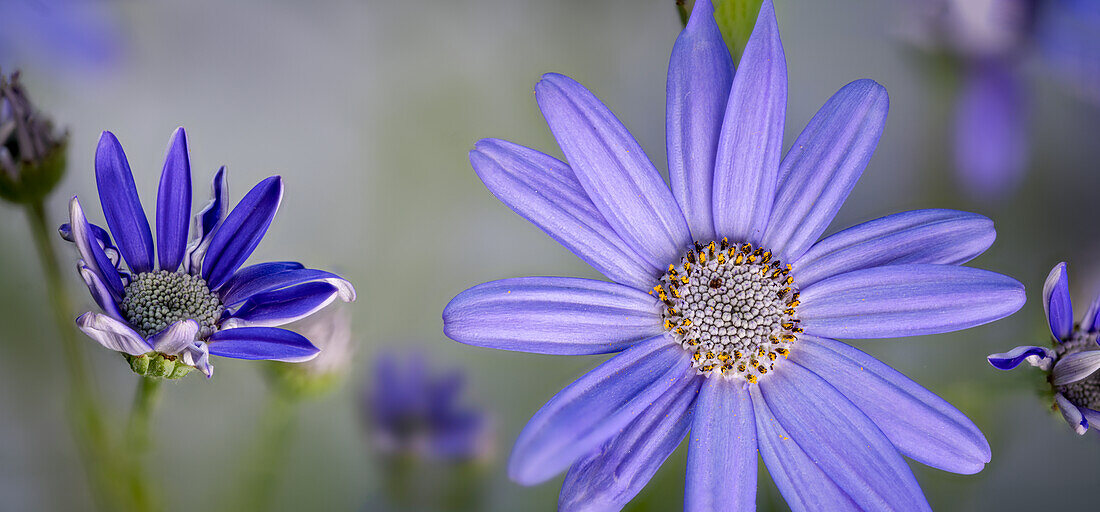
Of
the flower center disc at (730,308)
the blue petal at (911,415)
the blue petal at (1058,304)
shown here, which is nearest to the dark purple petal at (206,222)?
the flower center disc at (730,308)

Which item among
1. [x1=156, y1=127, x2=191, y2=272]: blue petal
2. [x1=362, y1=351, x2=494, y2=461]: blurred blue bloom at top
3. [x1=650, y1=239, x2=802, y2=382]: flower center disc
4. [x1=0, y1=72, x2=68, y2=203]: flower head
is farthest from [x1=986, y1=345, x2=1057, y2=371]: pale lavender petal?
[x1=0, y1=72, x2=68, y2=203]: flower head

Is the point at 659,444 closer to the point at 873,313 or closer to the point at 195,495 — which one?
the point at 873,313

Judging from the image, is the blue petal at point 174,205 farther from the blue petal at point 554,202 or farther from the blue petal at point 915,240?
the blue petal at point 915,240

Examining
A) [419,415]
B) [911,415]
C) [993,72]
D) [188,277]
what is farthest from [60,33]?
[993,72]

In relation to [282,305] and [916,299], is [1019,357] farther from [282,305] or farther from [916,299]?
[282,305]

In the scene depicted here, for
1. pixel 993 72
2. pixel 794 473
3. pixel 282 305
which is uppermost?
pixel 993 72

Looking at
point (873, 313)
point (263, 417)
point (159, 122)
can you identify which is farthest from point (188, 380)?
point (873, 313)
